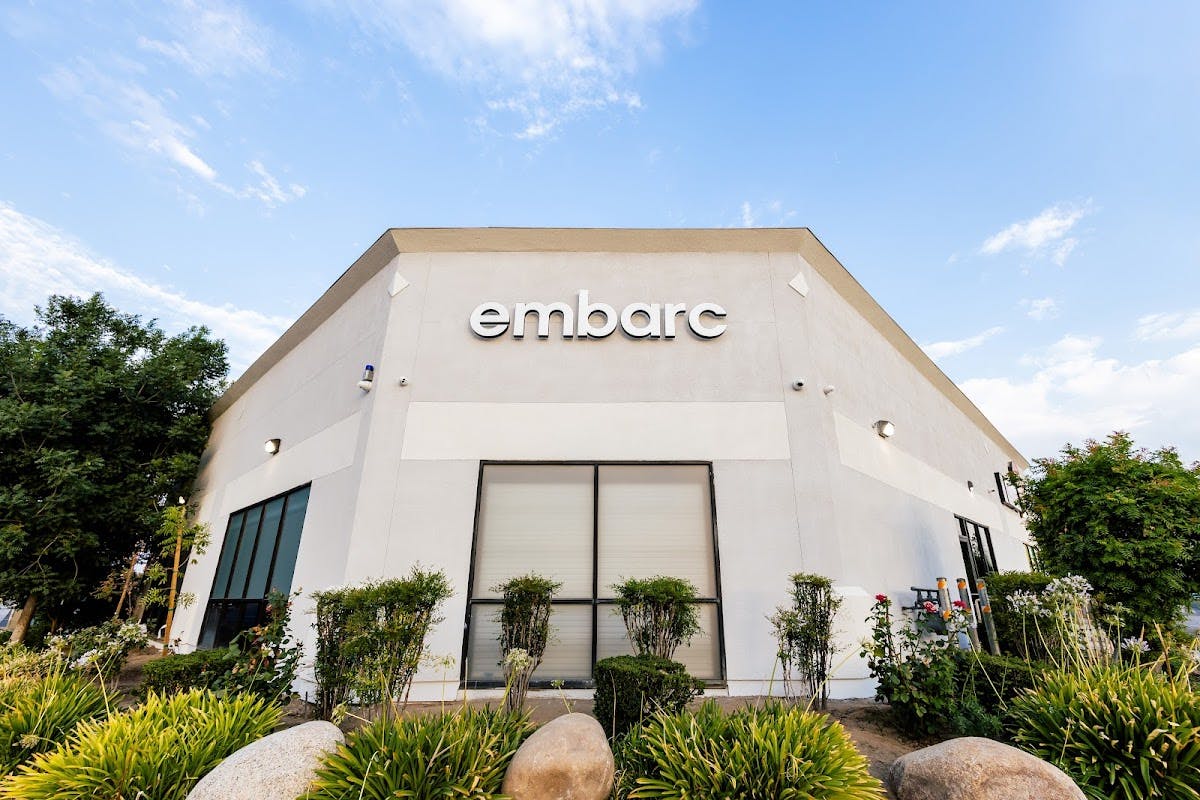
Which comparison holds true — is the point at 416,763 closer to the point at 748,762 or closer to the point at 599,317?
the point at 748,762

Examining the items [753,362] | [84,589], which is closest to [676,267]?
[753,362]

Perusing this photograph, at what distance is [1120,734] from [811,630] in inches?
98.5

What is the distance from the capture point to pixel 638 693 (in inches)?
176

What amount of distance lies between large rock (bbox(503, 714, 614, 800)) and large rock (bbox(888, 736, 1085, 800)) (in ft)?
6.83

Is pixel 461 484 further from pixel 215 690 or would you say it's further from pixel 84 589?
pixel 84 589

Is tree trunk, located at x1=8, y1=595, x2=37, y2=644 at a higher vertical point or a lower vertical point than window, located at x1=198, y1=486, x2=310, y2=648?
lower

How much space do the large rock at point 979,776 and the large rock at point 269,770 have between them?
3919 mm

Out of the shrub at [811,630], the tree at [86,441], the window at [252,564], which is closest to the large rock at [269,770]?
the shrub at [811,630]

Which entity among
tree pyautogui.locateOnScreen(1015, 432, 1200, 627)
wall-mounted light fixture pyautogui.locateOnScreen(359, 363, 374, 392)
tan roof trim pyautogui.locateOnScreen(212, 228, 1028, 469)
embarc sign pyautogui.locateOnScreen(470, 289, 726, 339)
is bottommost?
tree pyautogui.locateOnScreen(1015, 432, 1200, 627)

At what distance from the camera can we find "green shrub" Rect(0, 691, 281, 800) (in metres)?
3.30

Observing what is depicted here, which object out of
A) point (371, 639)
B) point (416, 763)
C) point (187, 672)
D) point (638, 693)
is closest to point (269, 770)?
point (416, 763)

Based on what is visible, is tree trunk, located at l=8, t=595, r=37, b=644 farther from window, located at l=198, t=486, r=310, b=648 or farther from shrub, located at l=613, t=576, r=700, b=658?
shrub, located at l=613, t=576, r=700, b=658

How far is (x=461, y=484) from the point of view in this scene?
279 inches

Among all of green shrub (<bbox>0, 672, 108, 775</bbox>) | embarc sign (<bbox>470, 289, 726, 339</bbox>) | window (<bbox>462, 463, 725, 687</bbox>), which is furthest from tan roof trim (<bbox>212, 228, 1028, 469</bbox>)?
green shrub (<bbox>0, 672, 108, 775</bbox>)
